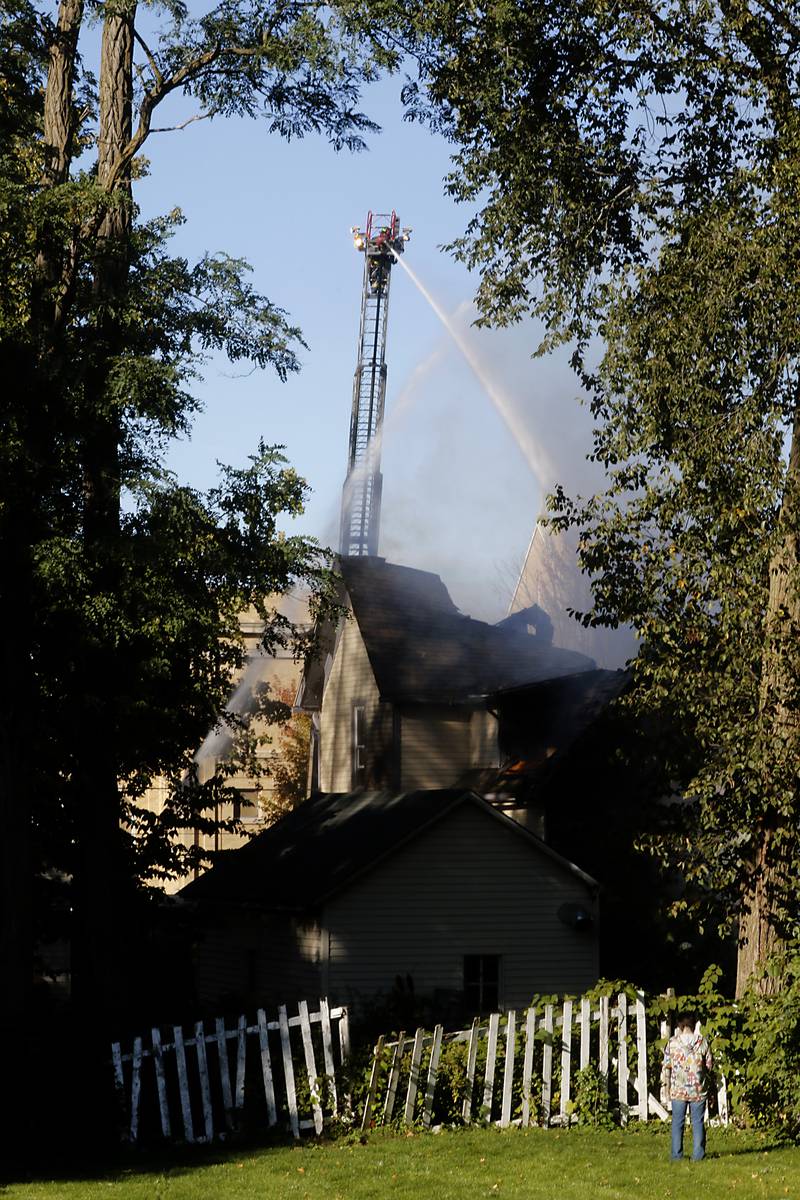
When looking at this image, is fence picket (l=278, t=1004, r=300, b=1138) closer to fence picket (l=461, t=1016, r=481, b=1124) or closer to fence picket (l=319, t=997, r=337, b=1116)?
fence picket (l=319, t=997, r=337, b=1116)

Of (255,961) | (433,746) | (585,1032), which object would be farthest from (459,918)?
(585,1032)

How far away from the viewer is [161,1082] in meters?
17.8

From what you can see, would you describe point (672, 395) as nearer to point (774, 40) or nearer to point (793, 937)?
point (774, 40)

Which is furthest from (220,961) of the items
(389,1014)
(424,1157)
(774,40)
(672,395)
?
(774,40)

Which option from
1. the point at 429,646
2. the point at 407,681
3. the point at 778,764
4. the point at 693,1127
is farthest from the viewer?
the point at 429,646

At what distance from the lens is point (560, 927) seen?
2975cm

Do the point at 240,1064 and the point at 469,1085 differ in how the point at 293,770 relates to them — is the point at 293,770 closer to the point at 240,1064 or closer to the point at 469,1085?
the point at 240,1064

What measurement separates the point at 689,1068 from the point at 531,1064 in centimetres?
323

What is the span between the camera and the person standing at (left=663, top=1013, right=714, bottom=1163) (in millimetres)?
15406

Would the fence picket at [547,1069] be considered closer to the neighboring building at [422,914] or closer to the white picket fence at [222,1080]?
the white picket fence at [222,1080]

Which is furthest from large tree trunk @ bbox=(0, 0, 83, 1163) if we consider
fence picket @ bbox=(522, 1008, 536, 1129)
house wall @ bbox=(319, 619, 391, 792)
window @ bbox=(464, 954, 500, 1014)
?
house wall @ bbox=(319, 619, 391, 792)

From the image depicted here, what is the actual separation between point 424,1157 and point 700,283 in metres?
11.0

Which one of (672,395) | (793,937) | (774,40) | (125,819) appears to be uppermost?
(774,40)

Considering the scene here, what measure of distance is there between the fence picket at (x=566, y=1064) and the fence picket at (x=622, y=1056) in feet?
1.98
